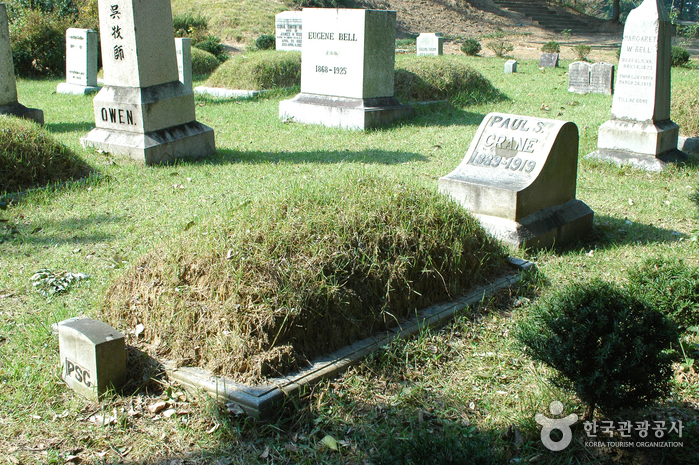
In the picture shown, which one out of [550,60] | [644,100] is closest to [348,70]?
[644,100]

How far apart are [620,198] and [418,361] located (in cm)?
450

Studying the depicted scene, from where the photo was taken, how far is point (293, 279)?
3.49 metres

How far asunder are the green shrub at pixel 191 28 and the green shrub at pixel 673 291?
73.0 feet

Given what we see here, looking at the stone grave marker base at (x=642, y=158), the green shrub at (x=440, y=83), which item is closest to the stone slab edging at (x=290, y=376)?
the stone grave marker base at (x=642, y=158)

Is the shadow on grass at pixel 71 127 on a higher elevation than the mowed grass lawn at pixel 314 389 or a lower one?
higher

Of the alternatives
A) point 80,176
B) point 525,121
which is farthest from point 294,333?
point 80,176

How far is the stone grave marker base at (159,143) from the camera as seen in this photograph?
7.98 m

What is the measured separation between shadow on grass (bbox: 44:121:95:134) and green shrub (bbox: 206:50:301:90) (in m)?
4.92

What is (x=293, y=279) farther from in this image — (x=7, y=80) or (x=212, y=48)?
(x=212, y=48)

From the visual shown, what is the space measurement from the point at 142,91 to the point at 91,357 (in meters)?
5.68

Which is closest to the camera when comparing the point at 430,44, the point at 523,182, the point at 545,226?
the point at 523,182

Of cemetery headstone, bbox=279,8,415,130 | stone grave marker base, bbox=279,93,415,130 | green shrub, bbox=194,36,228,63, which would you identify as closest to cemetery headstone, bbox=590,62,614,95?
stone grave marker base, bbox=279,93,415,130

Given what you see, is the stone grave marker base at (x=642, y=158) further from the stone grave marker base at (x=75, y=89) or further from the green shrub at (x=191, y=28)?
the green shrub at (x=191, y=28)

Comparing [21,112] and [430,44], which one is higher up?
[430,44]
